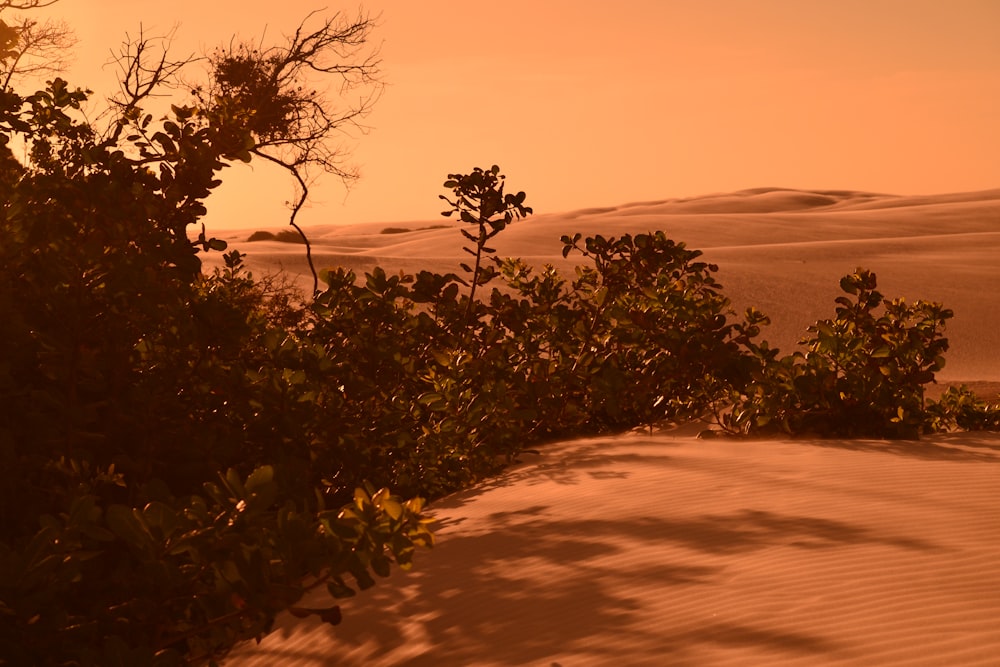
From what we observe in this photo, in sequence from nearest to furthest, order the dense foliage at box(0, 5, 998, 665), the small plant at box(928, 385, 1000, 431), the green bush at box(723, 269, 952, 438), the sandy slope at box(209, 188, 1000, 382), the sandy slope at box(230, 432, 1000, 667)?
the dense foliage at box(0, 5, 998, 665)
the sandy slope at box(230, 432, 1000, 667)
the green bush at box(723, 269, 952, 438)
the small plant at box(928, 385, 1000, 431)
the sandy slope at box(209, 188, 1000, 382)

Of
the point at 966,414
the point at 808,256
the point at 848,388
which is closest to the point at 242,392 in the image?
the point at 848,388

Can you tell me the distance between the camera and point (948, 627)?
9.29 ft

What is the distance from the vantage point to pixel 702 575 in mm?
3365

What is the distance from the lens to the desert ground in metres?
2.86

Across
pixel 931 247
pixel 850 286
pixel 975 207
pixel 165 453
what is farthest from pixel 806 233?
pixel 165 453

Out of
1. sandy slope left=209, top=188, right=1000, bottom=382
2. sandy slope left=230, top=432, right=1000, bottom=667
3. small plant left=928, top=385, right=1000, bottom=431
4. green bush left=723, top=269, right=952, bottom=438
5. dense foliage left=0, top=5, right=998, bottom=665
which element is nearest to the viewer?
dense foliage left=0, top=5, right=998, bottom=665

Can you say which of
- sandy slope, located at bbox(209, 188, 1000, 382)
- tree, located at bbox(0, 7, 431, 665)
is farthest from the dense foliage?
sandy slope, located at bbox(209, 188, 1000, 382)

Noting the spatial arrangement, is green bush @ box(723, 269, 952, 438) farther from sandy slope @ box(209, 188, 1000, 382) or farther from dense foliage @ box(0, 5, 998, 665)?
sandy slope @ box(209, 188, 1000, 382)

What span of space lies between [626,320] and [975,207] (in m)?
38.2

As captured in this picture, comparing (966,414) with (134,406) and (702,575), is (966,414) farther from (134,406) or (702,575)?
(134,406)

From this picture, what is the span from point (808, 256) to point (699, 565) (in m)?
21.2

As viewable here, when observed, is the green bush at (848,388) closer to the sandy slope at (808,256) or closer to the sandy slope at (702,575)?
the sandy slope at (702,575)

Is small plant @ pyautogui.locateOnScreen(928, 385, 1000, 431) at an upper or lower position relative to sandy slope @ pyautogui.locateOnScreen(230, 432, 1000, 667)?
lower

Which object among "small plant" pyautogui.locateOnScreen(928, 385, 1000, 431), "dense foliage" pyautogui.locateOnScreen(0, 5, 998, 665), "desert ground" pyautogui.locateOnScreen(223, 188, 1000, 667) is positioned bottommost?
"small plant" pyautogui.locateOnScreen(928, 385, 1000, 431)
